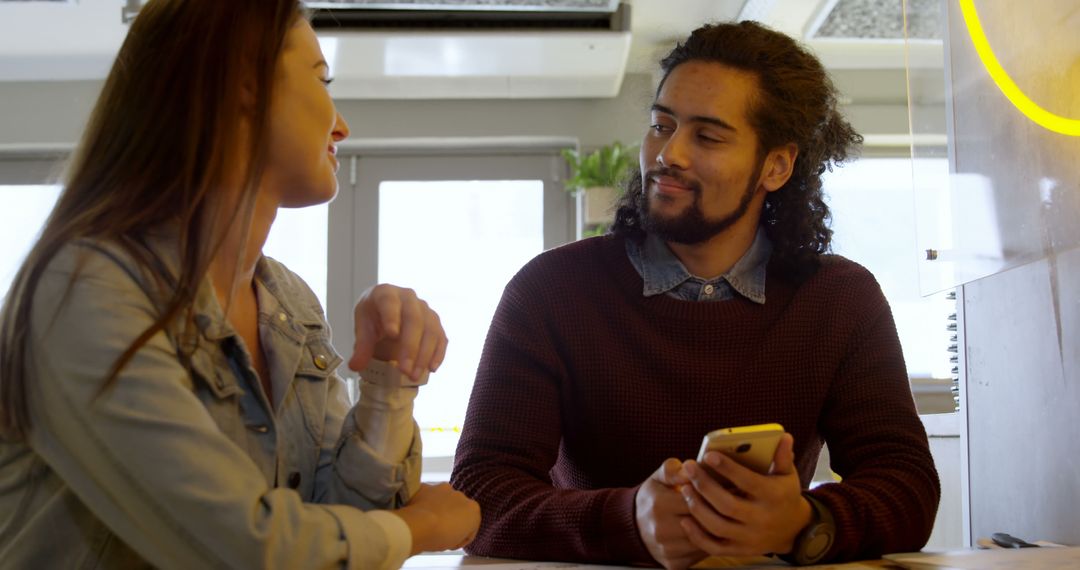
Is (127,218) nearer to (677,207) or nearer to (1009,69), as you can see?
(677,207)

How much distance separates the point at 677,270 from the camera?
59.4 inches

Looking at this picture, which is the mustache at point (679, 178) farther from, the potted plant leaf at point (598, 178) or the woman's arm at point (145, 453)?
the potted plant leaf at point (598, 178)

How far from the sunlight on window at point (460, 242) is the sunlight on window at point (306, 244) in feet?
0.92

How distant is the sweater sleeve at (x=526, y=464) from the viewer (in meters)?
1.13

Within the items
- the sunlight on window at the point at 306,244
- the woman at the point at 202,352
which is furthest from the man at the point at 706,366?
the sunlight on window at the point at 306,244

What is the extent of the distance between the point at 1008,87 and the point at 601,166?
3.10m

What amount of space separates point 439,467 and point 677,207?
3112 millimetres

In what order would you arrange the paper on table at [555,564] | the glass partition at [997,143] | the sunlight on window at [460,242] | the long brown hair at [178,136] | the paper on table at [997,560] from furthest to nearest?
the sunlight on window at [460,242] < the glass partition at [997,143] < the paper on table at [555,564] < the paper on table at [997,560] < the long brown hair at [178,136]

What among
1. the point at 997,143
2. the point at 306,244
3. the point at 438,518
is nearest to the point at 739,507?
the point at 438,518

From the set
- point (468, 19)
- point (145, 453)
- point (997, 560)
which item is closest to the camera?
point (145, 453)

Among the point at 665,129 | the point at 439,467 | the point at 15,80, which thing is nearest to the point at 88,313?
the point at 665,129

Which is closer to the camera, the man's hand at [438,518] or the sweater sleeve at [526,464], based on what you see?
the man's hand at [438,518]

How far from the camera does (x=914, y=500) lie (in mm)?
1206

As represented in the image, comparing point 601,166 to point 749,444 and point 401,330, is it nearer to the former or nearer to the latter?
point 749,444
